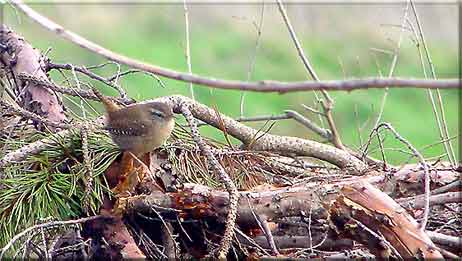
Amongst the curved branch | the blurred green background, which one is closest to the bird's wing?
the curved branch

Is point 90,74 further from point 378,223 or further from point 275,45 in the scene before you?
point 275,45

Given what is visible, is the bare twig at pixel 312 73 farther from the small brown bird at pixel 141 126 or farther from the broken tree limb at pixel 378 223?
the broken tree limb at pixel 378 223

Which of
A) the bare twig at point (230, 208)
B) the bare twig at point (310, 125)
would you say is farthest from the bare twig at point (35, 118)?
the bare twig at point (310, 125)

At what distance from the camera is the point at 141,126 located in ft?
5.13

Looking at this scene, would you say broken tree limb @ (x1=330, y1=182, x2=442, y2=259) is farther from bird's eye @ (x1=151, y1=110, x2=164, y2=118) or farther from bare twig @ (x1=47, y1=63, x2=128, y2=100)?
bare twig @ (x1=47, y1=63, x2=128, y2=100)

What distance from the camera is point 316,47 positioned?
6734 millimetres

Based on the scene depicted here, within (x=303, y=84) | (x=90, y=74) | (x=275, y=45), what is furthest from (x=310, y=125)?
(x=275, y=45)


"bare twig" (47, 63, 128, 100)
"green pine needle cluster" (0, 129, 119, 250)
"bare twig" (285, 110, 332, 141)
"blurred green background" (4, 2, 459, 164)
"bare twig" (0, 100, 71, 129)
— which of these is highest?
"blurred green background" (4, 2, 459, 164)

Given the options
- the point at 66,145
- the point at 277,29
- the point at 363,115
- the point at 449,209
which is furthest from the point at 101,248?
the point at 277,29

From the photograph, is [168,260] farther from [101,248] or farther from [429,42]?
[429,42]

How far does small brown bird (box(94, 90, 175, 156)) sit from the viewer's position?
155cm

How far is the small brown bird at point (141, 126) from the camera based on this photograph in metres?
1.55

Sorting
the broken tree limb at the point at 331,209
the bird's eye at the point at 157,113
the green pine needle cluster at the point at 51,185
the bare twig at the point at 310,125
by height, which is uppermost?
the bare twig at the point at 310,125

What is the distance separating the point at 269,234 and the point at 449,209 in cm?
37
